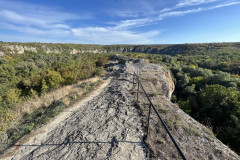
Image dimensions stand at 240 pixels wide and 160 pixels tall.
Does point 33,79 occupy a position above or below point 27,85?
above

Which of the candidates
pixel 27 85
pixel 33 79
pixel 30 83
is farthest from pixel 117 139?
pixel 27 85

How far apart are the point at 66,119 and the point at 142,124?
4179 mm

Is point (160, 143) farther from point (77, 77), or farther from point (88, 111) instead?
point (77, 77)

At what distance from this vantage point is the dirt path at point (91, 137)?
3.85 m

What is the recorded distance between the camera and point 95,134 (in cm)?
477

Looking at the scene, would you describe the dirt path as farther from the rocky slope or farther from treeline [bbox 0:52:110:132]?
treeline [bbox 0:52:110:132]

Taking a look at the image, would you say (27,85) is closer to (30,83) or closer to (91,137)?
(30,83)

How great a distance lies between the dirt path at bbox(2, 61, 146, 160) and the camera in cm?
385

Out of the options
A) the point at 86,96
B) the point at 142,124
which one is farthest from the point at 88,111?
the point at 142,124

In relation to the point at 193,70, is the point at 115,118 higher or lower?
higher

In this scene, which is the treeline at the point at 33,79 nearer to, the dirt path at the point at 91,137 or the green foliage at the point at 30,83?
the green foliage at the point at 30,83

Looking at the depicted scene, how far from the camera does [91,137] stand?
4609 millimetres

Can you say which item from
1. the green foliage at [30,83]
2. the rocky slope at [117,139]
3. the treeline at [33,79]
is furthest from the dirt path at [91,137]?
the treeline at [33,79]

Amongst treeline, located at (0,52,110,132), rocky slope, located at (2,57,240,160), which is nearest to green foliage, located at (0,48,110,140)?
treeline, located at (0,52,110,132)
